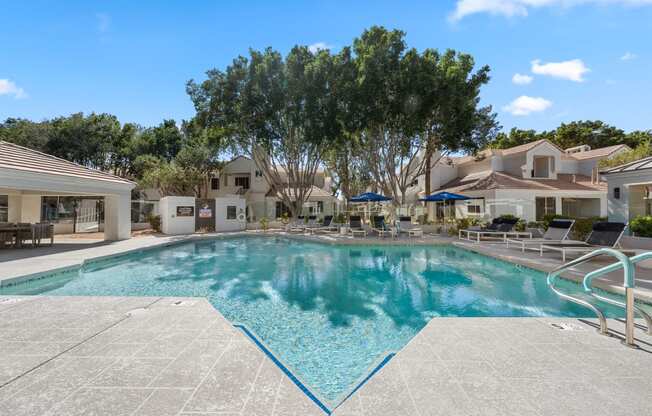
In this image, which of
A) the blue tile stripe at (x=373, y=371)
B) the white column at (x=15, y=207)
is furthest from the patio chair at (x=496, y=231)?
the white column at (x=15, y=207)

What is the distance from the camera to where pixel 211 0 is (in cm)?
1120

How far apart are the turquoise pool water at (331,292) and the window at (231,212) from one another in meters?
8.86

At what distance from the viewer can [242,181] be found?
32906mm

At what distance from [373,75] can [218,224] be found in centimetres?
1397

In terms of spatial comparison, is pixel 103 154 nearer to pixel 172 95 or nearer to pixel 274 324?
pixel 172 95

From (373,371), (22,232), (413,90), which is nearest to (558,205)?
(413,90)

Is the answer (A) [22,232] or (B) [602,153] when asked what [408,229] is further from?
(B) [602,153]

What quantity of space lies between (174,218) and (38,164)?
7758mm

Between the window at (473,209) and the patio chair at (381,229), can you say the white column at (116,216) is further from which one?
the window at (473,209)

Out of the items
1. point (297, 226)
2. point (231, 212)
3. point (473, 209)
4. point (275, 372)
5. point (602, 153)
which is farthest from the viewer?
point (602, 153)

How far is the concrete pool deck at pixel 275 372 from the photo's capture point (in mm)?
2619

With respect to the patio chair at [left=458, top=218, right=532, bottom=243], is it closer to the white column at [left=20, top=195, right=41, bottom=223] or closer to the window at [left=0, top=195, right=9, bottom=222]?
the white column at [left=20, top=195, right=41, bottom=223]

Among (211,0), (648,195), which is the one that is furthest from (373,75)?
(648,195)

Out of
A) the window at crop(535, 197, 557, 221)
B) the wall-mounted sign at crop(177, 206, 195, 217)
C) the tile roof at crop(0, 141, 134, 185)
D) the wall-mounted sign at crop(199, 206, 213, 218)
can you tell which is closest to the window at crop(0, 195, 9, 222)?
the tile roof at crop(0, 141, 134, 185)
